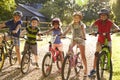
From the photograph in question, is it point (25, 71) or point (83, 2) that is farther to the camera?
point (83, 2)

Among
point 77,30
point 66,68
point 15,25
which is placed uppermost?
point 15,25

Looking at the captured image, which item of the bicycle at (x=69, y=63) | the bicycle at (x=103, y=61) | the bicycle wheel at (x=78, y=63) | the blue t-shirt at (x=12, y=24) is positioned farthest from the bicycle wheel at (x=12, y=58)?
the bicycle at (x=103, y=61)

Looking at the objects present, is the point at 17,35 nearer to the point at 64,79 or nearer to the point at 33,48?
the point at 33,48

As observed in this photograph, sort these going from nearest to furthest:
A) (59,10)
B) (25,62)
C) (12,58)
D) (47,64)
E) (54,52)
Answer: (47,64)
(54,52)
(25,62)
(12,58)
(59,10)

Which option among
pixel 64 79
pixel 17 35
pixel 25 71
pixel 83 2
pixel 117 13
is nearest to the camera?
pixel 64 79

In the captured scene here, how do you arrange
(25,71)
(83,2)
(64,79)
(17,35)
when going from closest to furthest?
(64,79)
(25,71)
(17,35)
(83,2)

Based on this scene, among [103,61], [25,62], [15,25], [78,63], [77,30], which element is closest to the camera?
[103,61]

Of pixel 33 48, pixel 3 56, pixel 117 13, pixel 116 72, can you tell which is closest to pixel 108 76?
pixel 116 72

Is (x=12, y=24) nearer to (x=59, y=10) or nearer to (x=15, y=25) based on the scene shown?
(x=15, y=25)

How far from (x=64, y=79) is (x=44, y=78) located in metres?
0.95

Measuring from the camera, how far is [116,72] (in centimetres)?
1080

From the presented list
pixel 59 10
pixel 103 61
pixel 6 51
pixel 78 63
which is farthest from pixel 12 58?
pixel 59 10

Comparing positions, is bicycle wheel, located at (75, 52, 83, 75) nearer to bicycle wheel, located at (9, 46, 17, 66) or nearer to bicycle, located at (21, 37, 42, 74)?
bicycle, located at (21, 37, 42, 74)

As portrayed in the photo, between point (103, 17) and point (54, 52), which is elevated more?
point (103, 17)
